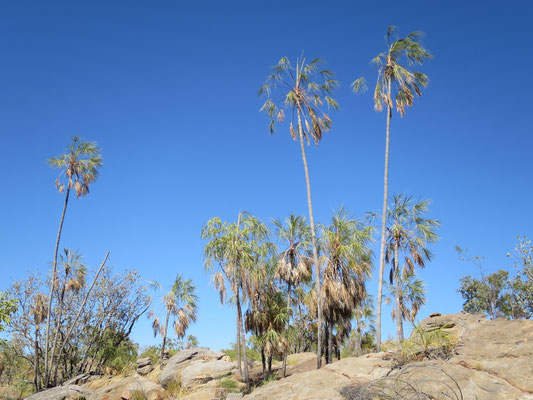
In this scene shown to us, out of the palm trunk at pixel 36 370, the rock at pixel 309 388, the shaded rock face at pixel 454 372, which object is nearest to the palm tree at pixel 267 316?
the shaded rock face at pixel 454 372

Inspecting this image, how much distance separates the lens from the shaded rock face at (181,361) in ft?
81.4

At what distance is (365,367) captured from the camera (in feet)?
43.4

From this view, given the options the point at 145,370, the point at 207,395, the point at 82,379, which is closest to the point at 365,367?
the point at 207,395

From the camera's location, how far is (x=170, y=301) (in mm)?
→ 43719

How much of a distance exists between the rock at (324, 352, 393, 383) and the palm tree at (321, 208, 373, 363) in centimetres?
926

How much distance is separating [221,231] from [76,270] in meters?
16.5

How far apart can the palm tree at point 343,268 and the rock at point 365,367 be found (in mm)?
9259

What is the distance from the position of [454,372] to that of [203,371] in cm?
1629

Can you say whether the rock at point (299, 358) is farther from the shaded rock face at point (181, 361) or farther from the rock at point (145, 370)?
the rock at point (145, 370)

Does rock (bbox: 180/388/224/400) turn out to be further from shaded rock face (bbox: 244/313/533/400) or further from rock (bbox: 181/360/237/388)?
shaded rock face (bbox: 244/313/533/400)

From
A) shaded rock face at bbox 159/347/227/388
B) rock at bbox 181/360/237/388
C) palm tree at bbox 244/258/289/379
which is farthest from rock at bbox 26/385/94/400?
palm tree at bbox 244/258/289/379

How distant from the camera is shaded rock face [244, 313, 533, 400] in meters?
9.70

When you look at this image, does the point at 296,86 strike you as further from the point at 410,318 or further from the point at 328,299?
the point at 410,318

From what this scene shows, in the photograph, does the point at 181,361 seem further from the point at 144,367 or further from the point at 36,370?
the point at 36,370
